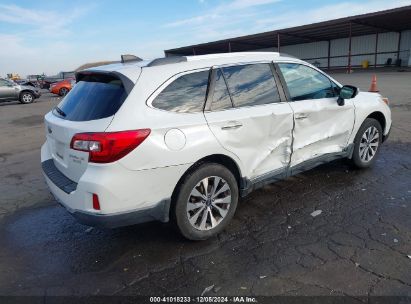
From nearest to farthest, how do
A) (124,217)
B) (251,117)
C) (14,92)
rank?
(124,217), (251,117), (14,92)

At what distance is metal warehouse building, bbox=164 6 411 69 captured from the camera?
1140 inches

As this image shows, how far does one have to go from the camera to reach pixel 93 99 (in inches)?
124

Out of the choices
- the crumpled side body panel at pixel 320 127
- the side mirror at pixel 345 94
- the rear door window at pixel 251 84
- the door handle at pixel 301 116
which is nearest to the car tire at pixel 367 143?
the crumpled side body panel at pixel 320 127

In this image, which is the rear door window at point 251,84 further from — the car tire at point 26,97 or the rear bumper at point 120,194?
the car tire at point 26,97

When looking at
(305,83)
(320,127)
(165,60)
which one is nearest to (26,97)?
(165,60)

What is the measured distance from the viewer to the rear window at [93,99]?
9.71 ft

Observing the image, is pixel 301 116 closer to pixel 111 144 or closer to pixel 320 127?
pixel 320 127

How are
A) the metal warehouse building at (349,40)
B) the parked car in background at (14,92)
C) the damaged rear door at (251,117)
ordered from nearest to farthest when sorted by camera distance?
the damaged rear door at (251,117) < the parked car in background at (14,92) < the metal warehouse building at (349,40)

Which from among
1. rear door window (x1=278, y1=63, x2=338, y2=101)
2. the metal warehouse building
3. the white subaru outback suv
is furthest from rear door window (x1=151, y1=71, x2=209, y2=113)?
the metal warehouse building

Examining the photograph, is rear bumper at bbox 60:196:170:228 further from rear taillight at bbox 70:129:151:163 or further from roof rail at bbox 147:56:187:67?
roof rail at bbox 147:56:187:67

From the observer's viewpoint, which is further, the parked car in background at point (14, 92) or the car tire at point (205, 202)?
the parked car in background at point (14, 92)

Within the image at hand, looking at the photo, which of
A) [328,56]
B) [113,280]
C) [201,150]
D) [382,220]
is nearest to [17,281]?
[113,280]

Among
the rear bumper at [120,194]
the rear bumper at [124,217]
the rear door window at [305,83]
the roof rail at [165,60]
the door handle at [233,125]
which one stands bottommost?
the rear bumper at [124,217]

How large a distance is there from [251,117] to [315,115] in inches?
42.8
